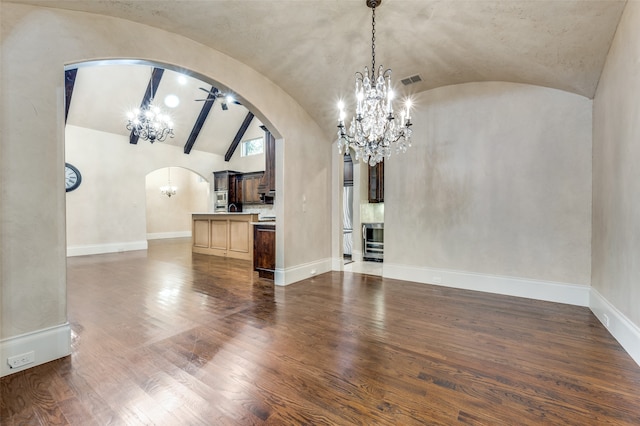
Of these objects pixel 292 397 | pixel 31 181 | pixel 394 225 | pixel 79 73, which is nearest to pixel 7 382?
pixel 31 181

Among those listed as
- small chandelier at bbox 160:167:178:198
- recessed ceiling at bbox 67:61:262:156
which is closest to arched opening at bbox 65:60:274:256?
recessed ceiling at bbox 67:61:262:156

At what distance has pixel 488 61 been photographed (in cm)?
338

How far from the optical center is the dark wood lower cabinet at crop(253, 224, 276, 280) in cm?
456

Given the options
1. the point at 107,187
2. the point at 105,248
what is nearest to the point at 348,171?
the point at 107,187

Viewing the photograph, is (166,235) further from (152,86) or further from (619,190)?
(619,190)

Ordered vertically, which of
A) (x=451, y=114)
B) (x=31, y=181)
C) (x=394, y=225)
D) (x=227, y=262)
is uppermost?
(x=451, y=114)

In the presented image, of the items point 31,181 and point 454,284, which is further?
point 454,284

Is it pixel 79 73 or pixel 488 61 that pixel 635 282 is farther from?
pixel 79 73

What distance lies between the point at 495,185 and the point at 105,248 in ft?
31.5

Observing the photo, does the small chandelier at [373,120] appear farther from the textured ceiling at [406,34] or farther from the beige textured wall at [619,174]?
the beige textured wall at [619,174]

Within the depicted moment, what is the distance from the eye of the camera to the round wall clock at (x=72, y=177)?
7305 mm

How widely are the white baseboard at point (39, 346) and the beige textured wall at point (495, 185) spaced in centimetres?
416

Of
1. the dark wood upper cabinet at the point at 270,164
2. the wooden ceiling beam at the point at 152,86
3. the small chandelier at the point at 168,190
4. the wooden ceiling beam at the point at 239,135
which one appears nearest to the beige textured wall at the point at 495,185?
the dark wood upper cabinet at the point at 270,164

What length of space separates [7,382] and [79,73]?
753 centimetres
